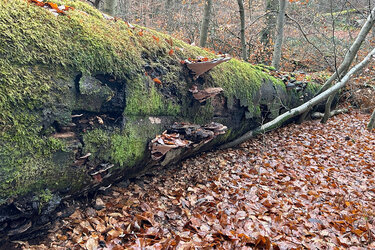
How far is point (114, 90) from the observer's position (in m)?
3.01

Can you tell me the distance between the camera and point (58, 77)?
2490 mm

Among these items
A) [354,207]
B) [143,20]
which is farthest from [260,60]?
[354,207]

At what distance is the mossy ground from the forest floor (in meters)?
0.63

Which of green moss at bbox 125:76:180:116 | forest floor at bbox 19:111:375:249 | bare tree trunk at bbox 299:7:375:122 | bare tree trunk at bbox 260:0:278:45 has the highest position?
bare tree trunk at bbox 260:0:278:45

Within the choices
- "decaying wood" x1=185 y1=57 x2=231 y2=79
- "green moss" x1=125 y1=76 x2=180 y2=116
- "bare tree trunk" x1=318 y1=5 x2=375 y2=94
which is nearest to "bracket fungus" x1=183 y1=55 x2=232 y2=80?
"decaying wood" x1=185 y1=57 x2=231 y2=79

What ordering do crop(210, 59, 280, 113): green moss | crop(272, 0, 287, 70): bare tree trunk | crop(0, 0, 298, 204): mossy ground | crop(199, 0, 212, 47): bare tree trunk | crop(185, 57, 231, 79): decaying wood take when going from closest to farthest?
crop(0, 0, 298, 204): mossy ground → crop(185, 57, 231, 79): decaying wood → crop(210, 59, 280, 113): green moss → crop(272, 0, 287, 70): bare tree trunk → crop(199, 0, 212, 47): bare tree trunk

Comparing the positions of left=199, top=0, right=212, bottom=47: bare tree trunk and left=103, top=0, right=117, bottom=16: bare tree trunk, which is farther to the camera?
left=199, top=0, right=212, bottom=47: bare tree trunk

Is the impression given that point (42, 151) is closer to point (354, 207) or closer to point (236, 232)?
point (236, 232)

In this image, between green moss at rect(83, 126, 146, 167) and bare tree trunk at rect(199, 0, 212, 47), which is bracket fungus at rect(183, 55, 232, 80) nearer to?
green moss at rect(83, 126, 146, 167)

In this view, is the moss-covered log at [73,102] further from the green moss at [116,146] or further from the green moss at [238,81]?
the green moss at [238,81]

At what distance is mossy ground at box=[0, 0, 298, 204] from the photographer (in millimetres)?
2168

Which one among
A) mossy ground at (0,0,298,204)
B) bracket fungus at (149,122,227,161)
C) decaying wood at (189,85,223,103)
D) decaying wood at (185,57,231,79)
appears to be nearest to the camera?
mossy ground at (0,0,298,204)

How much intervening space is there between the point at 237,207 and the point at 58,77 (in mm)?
3081

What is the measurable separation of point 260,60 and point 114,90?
13.1 m
